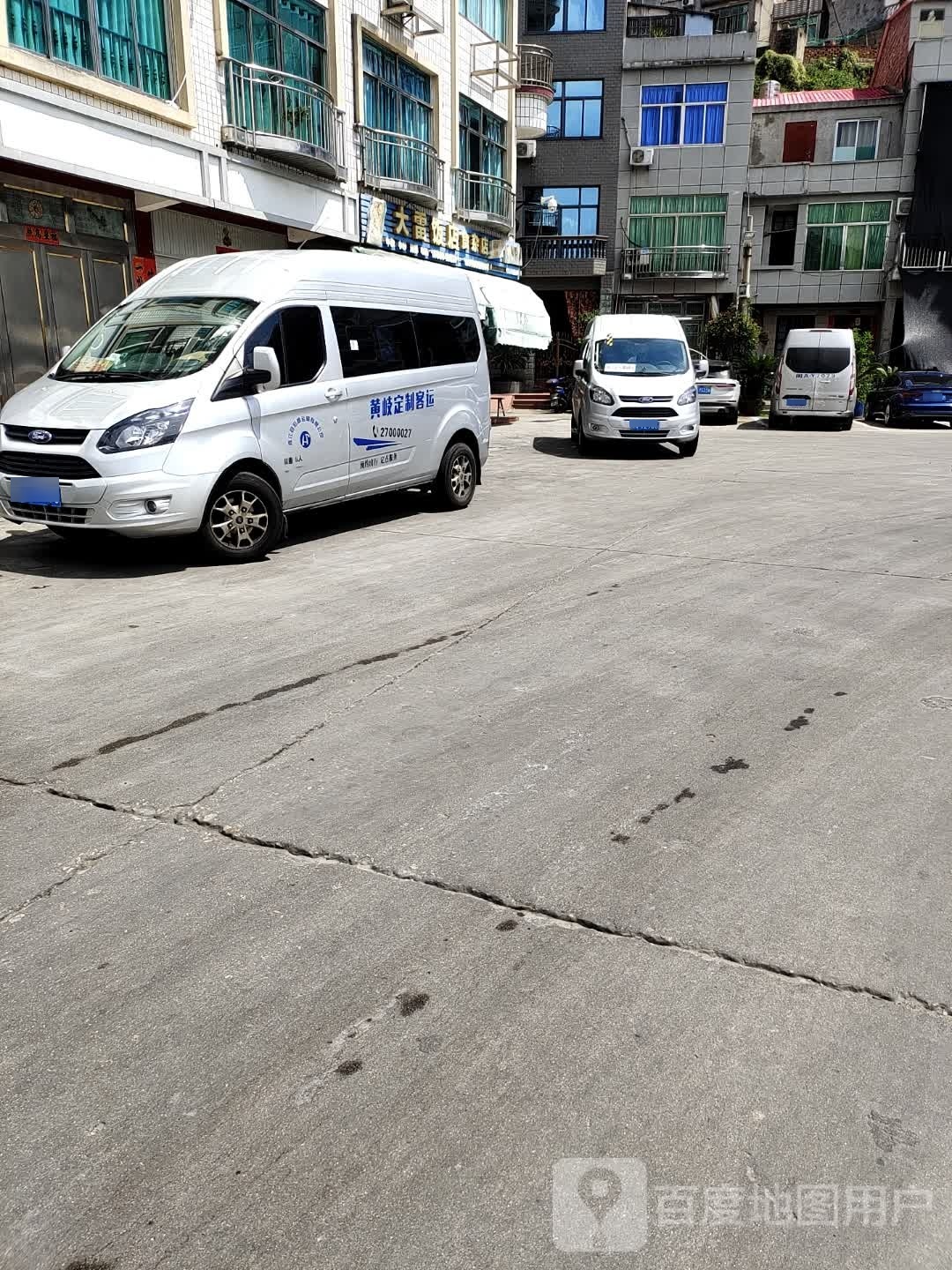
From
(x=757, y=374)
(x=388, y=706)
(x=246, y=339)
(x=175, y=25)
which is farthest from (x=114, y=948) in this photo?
(x=757, y=374)

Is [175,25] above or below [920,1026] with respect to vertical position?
above

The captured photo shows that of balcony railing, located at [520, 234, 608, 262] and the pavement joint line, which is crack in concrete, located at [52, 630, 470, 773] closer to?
the pavement joint line

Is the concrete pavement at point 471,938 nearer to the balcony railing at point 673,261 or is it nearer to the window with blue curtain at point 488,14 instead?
the window with blue curtain at point 488,14

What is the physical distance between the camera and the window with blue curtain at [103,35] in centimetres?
1298

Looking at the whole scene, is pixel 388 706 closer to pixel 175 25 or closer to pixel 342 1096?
pixel 342 1096

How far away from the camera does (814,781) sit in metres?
4.05

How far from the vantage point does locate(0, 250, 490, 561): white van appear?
7520 mm

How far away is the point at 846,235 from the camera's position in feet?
126

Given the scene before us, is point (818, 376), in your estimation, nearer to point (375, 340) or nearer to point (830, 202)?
point (375, 340)

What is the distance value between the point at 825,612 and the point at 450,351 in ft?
18.0

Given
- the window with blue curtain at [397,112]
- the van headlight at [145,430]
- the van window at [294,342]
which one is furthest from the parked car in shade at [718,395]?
the van headlight at [145,430]

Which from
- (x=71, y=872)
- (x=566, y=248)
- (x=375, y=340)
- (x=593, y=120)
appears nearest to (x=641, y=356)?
(x=375, y=340)

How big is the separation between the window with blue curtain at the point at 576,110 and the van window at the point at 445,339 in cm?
3077

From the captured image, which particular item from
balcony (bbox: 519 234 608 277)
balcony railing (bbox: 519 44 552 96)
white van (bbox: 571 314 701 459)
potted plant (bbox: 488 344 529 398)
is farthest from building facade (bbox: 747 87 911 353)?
white van (bbox: 571 314 701 459)
